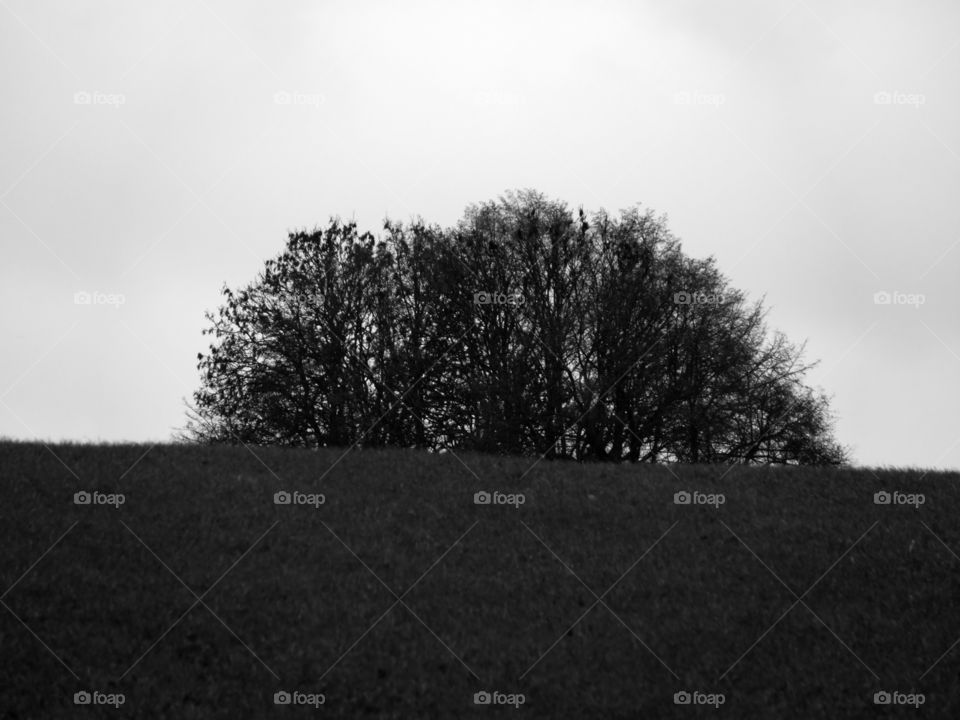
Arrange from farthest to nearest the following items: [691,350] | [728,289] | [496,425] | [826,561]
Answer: [728,289] < [691,350] < [496,425] < [826,561]

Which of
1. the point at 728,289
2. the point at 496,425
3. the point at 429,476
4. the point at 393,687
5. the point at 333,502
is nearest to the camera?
the point at 393,687

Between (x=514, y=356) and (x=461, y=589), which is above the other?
(x=514, y=356)

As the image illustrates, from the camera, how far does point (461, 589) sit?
16.7m

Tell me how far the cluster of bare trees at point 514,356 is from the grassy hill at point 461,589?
48.1 feet

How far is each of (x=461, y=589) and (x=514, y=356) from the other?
70.0 feet

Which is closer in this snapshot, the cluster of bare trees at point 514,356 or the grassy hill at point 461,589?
the grassy hill at point 461,589

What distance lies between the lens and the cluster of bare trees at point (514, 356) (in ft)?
120

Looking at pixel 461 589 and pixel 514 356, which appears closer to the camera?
pixel 461 589

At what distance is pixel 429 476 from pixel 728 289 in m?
23.0

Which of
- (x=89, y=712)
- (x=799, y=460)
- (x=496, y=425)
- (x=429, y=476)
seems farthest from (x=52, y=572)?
(x=799, y=460)

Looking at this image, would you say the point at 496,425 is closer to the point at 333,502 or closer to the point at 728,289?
the point at 728,289

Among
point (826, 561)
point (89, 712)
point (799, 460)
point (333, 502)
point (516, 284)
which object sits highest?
point (516, 284)

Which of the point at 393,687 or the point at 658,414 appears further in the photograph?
the point at 658,414

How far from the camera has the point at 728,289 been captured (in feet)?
133
